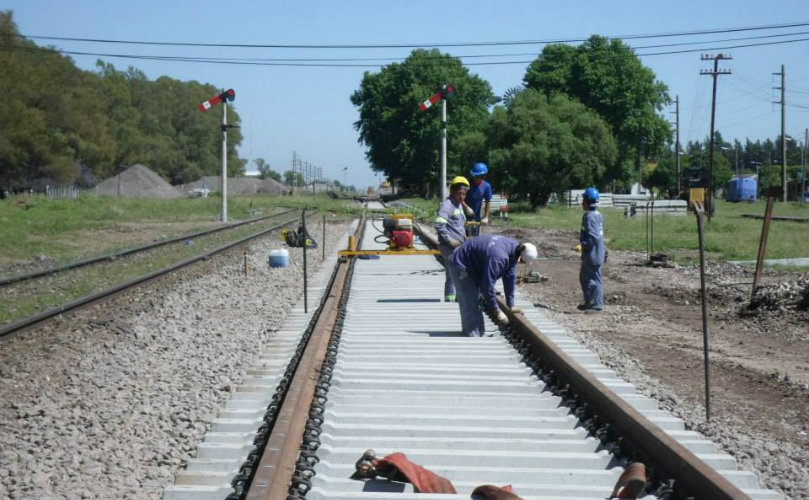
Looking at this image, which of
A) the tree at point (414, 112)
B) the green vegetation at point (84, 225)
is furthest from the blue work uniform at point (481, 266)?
the tree at point (414, 112)

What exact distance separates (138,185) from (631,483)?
93.0 metres

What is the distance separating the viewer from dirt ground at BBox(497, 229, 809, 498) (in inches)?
233

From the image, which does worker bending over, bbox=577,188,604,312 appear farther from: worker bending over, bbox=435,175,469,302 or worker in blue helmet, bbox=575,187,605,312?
worker bending over, bbox=435,175,469,302

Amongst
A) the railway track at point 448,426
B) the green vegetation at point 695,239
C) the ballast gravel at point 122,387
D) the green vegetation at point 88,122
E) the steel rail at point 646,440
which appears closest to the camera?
the steel rail at point 646,440

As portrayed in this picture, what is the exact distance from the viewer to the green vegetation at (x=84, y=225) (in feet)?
78.0

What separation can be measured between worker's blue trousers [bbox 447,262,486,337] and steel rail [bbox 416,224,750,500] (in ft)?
5.20

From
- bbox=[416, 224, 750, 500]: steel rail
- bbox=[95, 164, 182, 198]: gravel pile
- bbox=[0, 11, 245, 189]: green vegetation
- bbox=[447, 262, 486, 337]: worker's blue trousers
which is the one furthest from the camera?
bbox=[95, 164, 182, 198]: gravel pile

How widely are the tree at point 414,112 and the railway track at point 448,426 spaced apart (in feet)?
241

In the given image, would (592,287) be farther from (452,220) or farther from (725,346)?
(452,220)

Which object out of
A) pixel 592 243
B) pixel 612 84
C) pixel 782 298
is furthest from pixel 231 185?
pixel 782 298

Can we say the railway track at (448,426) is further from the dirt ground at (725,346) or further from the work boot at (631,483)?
the dirt ground at (725,346)

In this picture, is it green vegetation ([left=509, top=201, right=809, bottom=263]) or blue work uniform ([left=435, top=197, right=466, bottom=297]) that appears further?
green vegetation ([left=509, top=201, right=809, bottom=263])

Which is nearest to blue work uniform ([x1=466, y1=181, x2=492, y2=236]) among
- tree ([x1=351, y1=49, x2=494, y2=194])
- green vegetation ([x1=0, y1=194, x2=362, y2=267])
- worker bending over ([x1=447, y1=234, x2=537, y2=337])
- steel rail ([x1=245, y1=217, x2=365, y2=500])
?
worker bending over ([x1=447, y1=234, x2=537, y2=337])

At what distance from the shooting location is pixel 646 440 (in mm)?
5125
